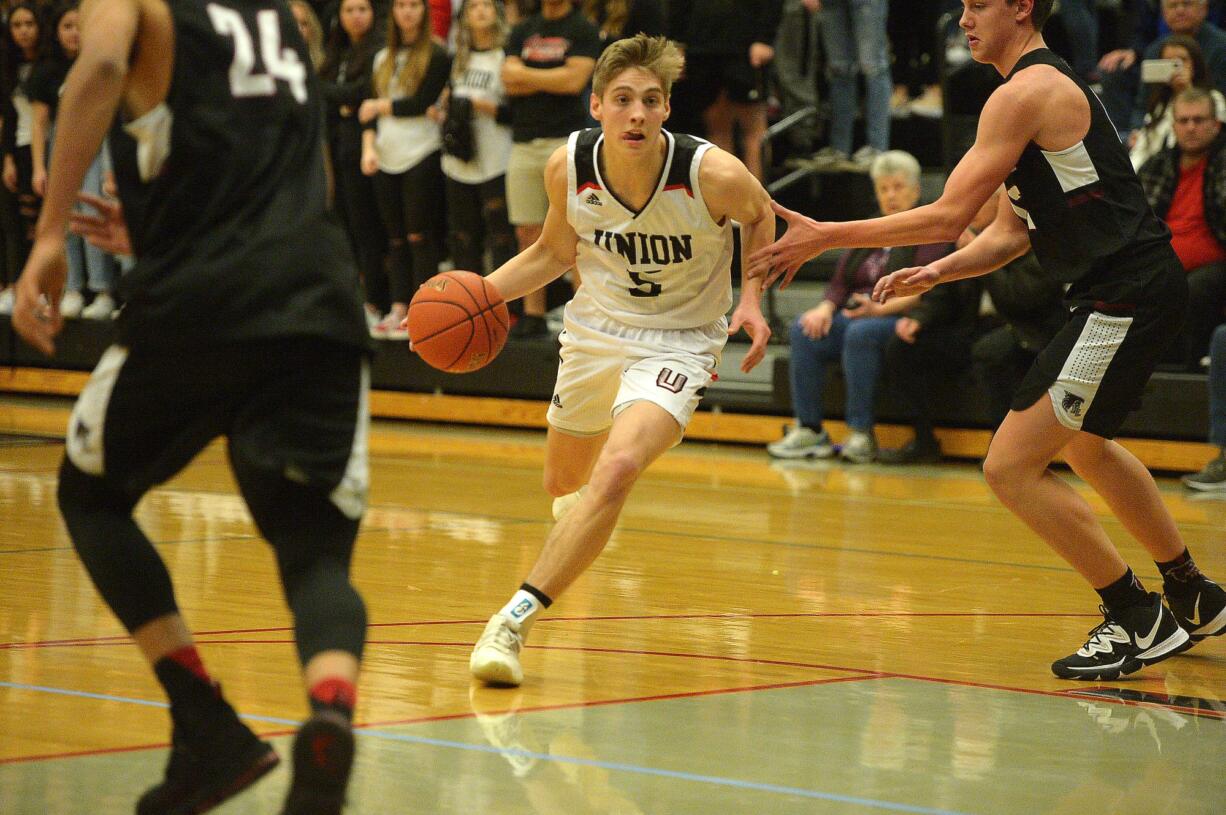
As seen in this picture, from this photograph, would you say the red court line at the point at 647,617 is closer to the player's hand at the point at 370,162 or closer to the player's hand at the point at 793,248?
the player's hand at the point at 793,248

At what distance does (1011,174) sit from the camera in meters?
4.97

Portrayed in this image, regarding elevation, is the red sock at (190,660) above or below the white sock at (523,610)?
above

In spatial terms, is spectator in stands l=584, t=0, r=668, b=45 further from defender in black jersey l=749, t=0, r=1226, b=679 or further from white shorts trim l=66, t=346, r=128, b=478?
white shorts trim l=66, t=346, r=128, b=478

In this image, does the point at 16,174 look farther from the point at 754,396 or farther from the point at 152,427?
the point at 152,427

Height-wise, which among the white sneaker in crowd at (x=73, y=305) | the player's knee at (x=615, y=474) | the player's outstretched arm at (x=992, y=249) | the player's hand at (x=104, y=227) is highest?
the player's hand at (x=104, y=227)

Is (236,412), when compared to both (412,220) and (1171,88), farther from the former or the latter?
(412,220)

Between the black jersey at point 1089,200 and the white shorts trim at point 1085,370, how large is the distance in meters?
0.17

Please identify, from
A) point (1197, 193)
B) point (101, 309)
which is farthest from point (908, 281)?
point (101, 309)

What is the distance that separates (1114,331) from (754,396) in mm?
6923

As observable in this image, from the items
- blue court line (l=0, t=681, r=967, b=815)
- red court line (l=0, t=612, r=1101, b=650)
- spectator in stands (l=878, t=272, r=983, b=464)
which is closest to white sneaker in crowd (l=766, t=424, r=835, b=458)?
spectator in stands (l=878, t=272, r=983, b=464)

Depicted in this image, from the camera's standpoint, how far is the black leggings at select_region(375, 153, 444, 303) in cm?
1200

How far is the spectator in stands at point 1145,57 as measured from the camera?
10.5 m

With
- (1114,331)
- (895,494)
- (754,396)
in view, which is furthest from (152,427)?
(754,396)

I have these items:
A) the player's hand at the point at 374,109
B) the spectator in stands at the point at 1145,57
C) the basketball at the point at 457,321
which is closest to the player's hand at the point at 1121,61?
the spectator in stands at the point at 1145,57
